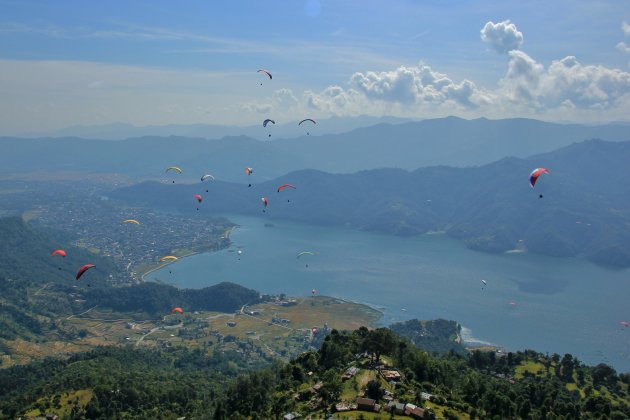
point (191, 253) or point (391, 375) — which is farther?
point (191, 253)

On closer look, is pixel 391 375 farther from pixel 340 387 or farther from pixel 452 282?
pixel 452 282

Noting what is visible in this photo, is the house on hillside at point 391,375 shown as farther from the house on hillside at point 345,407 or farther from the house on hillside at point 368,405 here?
the house on hillside at point 345,407

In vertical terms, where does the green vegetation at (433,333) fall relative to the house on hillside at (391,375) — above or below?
below

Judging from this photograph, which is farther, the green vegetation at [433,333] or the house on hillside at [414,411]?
the green vegetation at [433,333]

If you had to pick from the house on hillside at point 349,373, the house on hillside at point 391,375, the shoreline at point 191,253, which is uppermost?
the house on hillside at point 349,373

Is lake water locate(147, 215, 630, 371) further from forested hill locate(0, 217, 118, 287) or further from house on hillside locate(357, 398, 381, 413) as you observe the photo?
house on hillside locate(357, 398, 381, 413)

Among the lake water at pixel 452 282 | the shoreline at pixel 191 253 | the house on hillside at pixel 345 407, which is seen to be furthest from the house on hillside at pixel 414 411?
the shoreline at pixel 191 253

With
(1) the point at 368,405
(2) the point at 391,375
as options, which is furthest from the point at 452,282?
(1) the point at 368,405

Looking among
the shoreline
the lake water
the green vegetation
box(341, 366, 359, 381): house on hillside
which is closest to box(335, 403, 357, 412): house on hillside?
box(341, 366, 359, 381): house on hillside

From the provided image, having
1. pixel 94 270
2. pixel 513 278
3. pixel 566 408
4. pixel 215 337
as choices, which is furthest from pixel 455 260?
pixel 566 408
